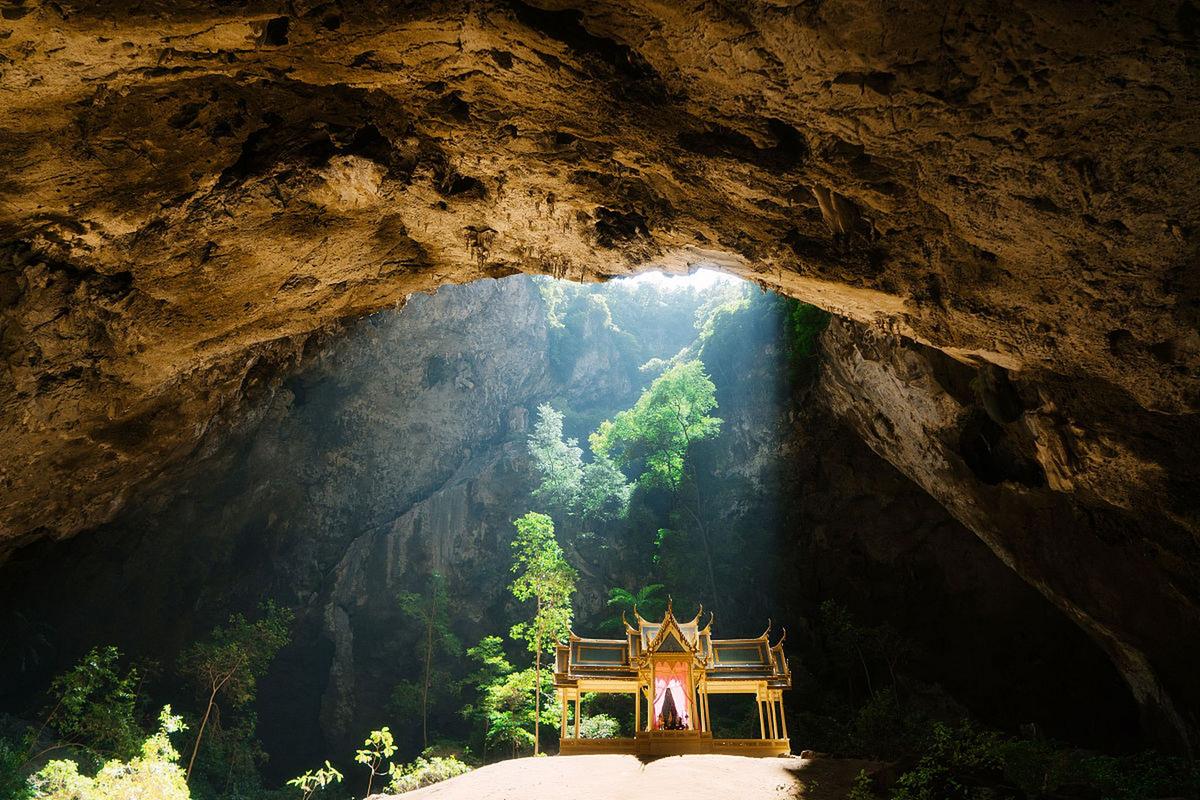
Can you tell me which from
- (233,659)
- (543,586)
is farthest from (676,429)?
(233,659)

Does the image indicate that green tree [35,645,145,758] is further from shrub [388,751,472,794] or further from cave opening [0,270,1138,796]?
shrub [388,751,472,794]

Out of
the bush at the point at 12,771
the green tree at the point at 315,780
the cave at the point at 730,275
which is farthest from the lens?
the green tree at the point at 315,780

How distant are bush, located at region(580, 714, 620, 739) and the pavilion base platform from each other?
5.25 m

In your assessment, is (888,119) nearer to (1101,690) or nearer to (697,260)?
(697,260)

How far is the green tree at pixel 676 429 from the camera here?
22766 mm

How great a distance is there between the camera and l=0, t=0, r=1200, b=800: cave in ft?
14.0

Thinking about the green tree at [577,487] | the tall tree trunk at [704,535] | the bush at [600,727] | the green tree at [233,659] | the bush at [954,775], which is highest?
the green tree at [577,487]

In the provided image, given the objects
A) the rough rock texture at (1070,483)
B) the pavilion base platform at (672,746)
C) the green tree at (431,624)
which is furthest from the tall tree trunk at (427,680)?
the rough rock texture at (1070,483)

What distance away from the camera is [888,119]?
180 inches

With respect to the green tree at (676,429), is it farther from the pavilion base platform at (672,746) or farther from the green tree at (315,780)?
the green tree at (315,780)

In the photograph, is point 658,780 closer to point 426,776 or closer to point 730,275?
point 426,776

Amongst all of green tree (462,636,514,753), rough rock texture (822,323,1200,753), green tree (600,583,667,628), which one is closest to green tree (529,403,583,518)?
green tree (600,583,667,628)

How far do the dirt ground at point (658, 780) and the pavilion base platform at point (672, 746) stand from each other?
0.76 m

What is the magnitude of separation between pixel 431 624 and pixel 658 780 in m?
14.3
